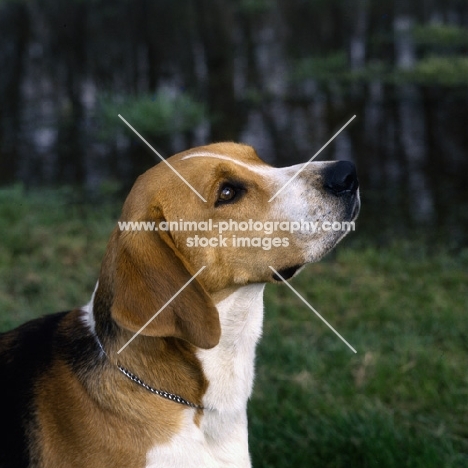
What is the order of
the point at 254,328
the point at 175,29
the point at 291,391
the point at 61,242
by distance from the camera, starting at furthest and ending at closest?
the point at 175,29, the point at 61,242, the point at 291,391, the point at 254,328

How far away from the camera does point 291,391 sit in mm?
4504

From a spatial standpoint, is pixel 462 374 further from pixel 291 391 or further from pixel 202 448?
pixel 202 448

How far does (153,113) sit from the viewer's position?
10164 mm

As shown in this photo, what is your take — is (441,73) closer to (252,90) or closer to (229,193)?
(252,90)

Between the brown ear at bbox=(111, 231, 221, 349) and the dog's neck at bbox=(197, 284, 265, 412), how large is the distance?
0.20 m

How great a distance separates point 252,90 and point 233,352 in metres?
8.57

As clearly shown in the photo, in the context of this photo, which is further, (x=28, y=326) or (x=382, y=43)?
(x=382, y=43)

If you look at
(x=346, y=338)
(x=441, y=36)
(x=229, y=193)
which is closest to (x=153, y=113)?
A: (x=441, y=36)

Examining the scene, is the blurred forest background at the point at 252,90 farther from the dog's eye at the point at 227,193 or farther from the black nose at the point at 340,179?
Result: the dog's eye at the point at 227,193

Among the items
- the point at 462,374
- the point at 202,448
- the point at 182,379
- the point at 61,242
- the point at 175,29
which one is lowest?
the point at 175,29

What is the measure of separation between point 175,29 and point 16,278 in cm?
860

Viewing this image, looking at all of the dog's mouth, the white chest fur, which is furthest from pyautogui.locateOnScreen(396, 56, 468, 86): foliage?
the white chest fur

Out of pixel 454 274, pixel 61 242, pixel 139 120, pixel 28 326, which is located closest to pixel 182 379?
pixel 28 326

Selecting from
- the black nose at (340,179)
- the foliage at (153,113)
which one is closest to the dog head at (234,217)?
the black nose at (340,179)
